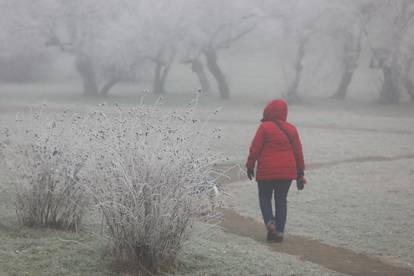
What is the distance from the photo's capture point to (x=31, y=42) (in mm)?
31219

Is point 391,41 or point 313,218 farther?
point 391,41

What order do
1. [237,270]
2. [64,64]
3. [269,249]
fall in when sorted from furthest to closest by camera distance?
[64,64] < [269,249] < [237,270]

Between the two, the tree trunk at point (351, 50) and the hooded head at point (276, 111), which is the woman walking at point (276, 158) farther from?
the tree trunk at point (351, 50)

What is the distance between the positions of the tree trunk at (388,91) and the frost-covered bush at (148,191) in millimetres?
24810

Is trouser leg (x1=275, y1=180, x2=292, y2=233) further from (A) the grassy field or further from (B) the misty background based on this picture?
(B) the misty background

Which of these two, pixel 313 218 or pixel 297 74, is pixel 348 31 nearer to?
pixel 297 74

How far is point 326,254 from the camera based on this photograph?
7.44 metres

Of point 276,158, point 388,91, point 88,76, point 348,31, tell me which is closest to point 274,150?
point 276,158

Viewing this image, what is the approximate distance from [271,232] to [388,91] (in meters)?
23.5

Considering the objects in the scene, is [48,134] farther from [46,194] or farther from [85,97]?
[85,97]

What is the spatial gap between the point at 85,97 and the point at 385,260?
26.9 metres

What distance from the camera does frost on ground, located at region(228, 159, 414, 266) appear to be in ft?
26.3

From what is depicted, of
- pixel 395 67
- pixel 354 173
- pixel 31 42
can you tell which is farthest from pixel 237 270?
pixel 31 42

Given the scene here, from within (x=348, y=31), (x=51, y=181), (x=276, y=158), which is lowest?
(x=51, y=181)
